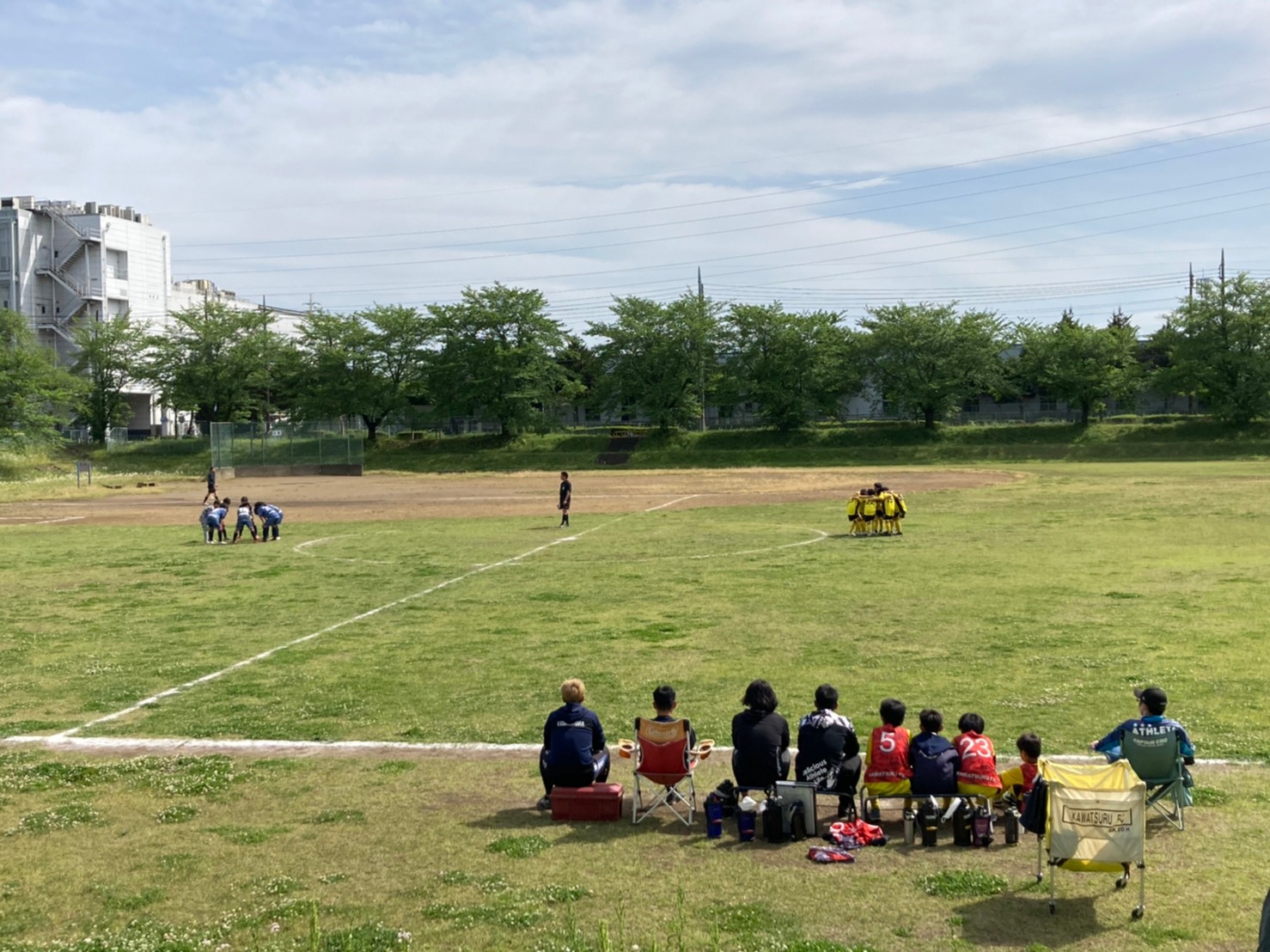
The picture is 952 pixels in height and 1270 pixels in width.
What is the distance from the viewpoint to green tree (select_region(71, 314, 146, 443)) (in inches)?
4011

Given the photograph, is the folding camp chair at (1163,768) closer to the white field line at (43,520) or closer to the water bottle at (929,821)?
the water bottle at (929,821)

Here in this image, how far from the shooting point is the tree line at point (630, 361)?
319 feet

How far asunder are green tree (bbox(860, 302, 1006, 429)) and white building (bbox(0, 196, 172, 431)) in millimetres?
68995

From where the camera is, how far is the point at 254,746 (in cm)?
1330

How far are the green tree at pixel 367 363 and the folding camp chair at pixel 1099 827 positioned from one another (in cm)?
9714

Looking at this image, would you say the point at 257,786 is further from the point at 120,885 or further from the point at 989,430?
the point at 989,430

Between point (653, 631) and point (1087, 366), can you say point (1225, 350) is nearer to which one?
point (1087, 366)

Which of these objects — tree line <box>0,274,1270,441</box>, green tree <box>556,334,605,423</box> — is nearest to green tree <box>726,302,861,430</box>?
tree line <box>0,274,1270,441</box>

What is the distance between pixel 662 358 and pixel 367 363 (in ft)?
87.5

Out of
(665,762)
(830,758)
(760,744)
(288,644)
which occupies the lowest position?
(288,644)

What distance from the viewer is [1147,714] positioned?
1009 cm

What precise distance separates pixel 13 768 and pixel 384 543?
2258cm

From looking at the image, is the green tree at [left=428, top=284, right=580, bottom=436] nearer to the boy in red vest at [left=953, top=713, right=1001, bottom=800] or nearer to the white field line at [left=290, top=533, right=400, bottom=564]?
the white field line at [left=290, top=533, right=400, bottom=564]

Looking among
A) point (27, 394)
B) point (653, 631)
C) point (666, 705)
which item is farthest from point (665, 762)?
point (27, 394)
